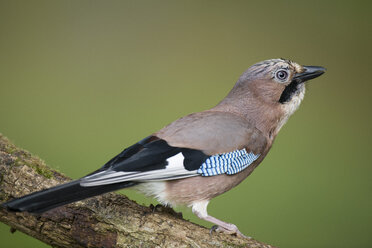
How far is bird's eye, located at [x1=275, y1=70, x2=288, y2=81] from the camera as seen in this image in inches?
112

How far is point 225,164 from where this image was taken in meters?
2.43

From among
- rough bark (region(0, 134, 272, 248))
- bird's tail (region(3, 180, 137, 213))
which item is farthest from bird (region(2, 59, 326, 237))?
rough bark (region(0, 134, 272, 248))

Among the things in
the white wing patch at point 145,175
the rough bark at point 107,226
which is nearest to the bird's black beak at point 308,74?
the white wing patch at point 145,175

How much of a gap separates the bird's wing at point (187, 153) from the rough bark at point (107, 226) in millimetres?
254

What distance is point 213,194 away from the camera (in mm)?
2475

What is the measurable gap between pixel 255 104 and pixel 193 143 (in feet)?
2.02

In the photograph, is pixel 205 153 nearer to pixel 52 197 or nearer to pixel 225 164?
pixel 225 164

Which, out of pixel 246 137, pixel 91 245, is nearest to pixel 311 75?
pixel 246 137

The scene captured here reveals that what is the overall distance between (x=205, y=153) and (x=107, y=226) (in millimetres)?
617

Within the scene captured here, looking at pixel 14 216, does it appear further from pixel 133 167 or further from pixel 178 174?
pixel 178 174

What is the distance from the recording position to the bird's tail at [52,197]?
199 cm

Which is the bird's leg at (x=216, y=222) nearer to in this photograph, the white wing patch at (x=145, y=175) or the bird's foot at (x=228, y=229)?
the bird's foot at (x=228, y=229)

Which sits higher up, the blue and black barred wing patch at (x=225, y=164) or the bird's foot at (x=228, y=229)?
the blue and black barred wing patch at (x=225, y=164)

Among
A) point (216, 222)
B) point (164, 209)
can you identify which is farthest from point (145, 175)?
point (216, 222)
